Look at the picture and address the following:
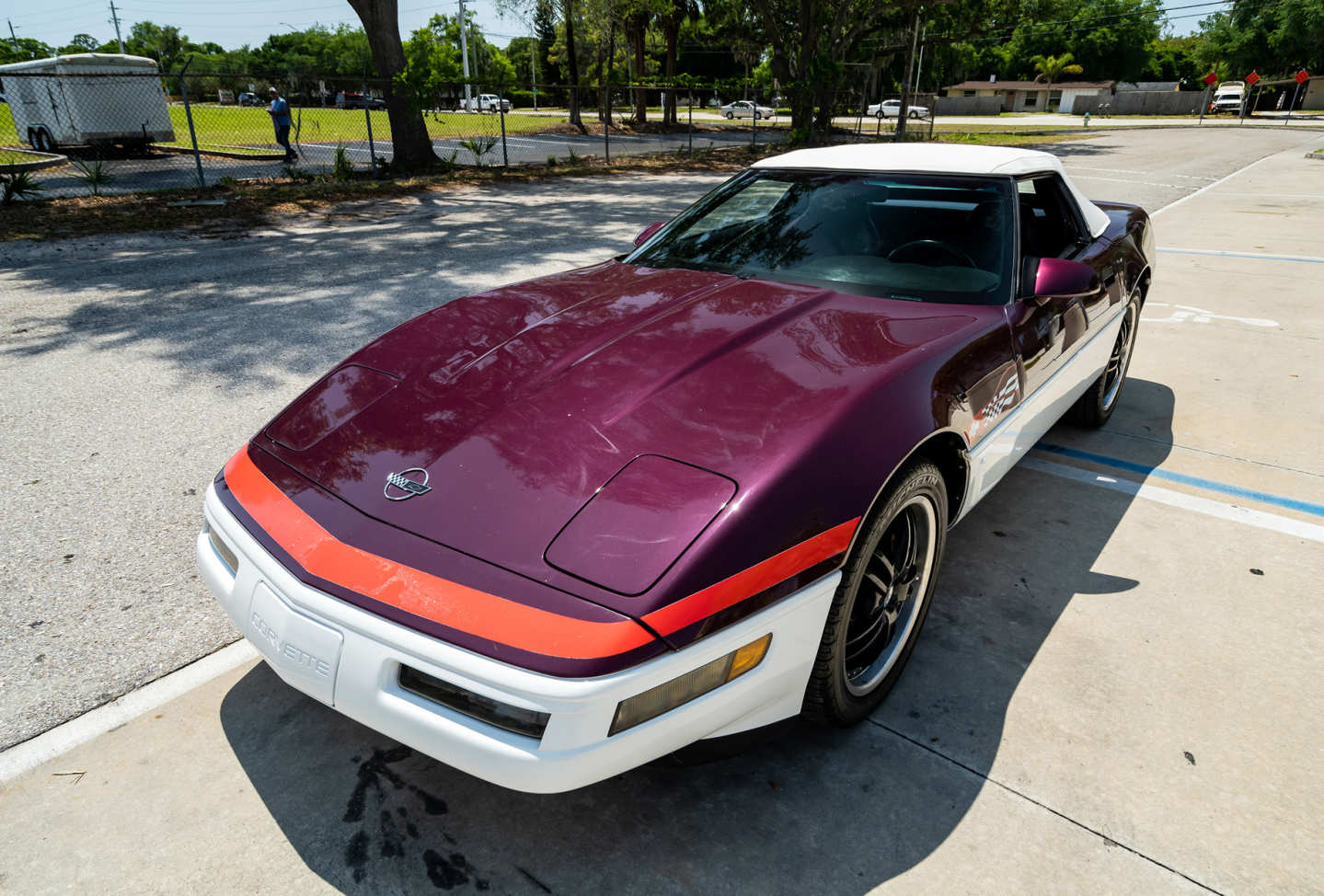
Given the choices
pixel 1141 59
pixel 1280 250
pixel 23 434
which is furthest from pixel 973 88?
pixel 23 434

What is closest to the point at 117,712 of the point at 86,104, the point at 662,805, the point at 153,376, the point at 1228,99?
the point at 662,805

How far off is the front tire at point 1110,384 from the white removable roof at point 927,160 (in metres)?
1.04

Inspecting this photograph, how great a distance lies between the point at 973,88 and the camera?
81.7 metres

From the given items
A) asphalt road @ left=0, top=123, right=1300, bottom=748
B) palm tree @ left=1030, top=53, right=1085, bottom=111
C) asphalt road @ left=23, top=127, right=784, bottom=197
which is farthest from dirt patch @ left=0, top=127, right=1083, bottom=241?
palm tree @ left=1030, top=53, right=1085, bottom=111

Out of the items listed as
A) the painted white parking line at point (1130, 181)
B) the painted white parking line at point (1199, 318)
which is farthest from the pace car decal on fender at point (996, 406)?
the painted white parking line at point (1130, 181)

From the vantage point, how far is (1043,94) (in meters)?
78.8

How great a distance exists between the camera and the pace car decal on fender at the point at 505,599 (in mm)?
1499

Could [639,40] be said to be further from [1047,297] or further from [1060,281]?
[1060,281]

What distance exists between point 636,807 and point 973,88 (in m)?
94.1

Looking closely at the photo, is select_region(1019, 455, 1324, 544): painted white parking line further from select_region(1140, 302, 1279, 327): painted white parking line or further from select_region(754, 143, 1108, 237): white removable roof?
select_region(1140, 302, 1279, 327): painted white parking line

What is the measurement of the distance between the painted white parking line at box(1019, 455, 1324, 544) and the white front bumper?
257cm

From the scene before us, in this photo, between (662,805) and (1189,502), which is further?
(1189,502)

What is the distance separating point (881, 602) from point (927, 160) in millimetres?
1905

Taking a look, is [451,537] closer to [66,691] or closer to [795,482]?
[795,482]
